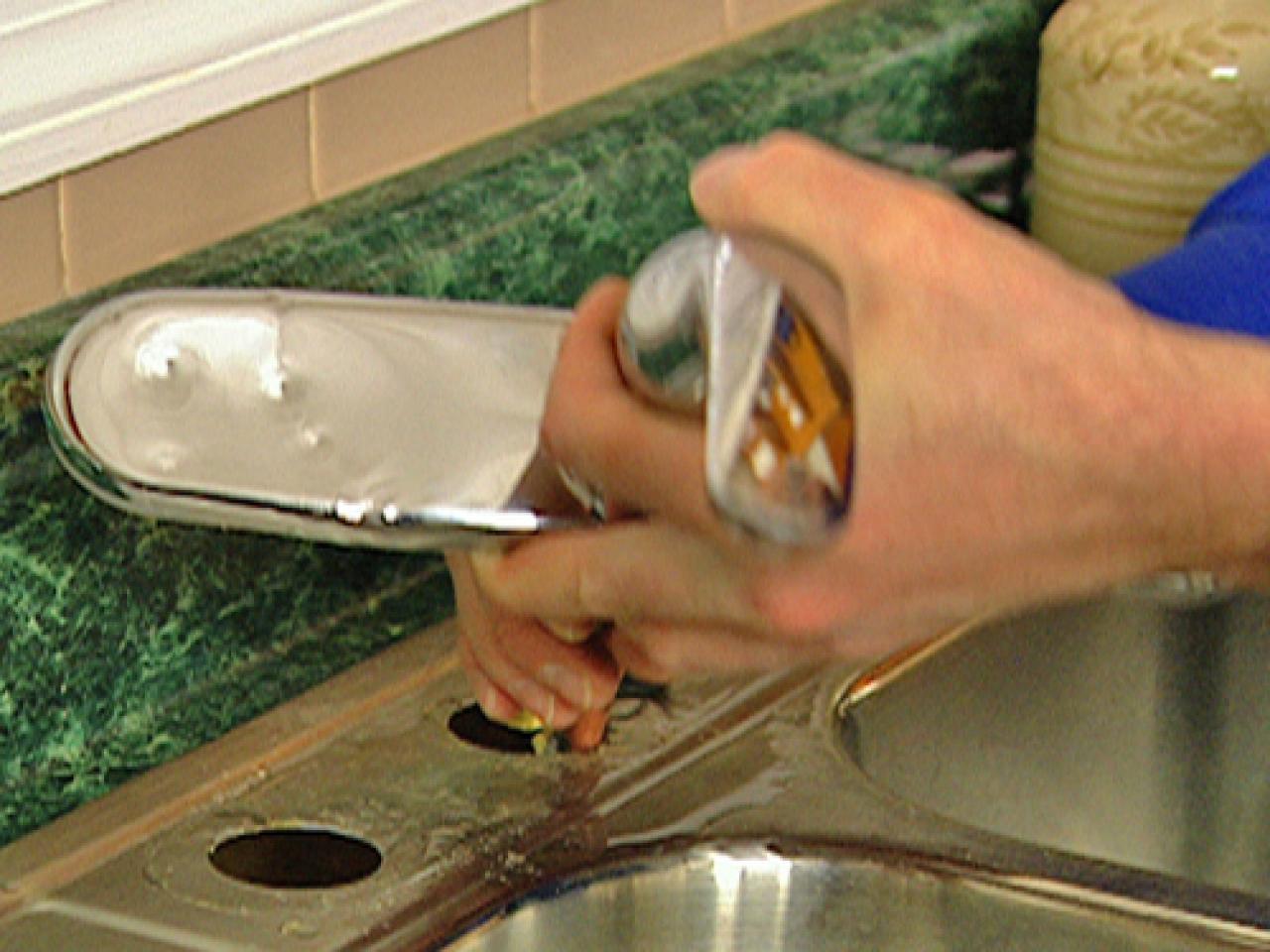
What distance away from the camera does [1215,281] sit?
0.96m

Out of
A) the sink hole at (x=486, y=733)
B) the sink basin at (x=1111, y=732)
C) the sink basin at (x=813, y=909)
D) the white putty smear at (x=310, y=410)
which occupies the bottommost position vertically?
the sink basin at (x=1111, y=732)

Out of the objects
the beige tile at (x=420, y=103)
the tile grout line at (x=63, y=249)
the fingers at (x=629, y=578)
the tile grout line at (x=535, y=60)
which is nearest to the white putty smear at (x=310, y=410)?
the fingers at (x=629, y=578)

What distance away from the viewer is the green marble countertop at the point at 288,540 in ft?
2.59

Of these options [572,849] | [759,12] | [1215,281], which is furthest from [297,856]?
[759,12]

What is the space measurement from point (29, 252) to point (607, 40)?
13.1 inches

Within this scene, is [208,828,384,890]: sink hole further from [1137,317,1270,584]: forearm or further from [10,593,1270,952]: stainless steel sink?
[1137,317,1270,584]: forearm

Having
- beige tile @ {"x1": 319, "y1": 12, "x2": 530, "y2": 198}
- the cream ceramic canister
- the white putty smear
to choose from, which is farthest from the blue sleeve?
the white putty smear

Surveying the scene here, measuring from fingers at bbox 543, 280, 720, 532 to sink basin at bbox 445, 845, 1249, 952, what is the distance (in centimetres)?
24

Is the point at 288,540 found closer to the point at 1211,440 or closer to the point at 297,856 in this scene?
the point at 297,856

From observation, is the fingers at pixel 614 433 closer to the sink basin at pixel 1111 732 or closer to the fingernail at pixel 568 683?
the fingernail at pixel 568 683

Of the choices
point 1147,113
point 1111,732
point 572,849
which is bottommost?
point 1111,732

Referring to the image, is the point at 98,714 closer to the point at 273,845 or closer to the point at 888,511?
the point at 273,845

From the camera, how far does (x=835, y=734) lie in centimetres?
92

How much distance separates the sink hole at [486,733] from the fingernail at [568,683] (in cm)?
13
